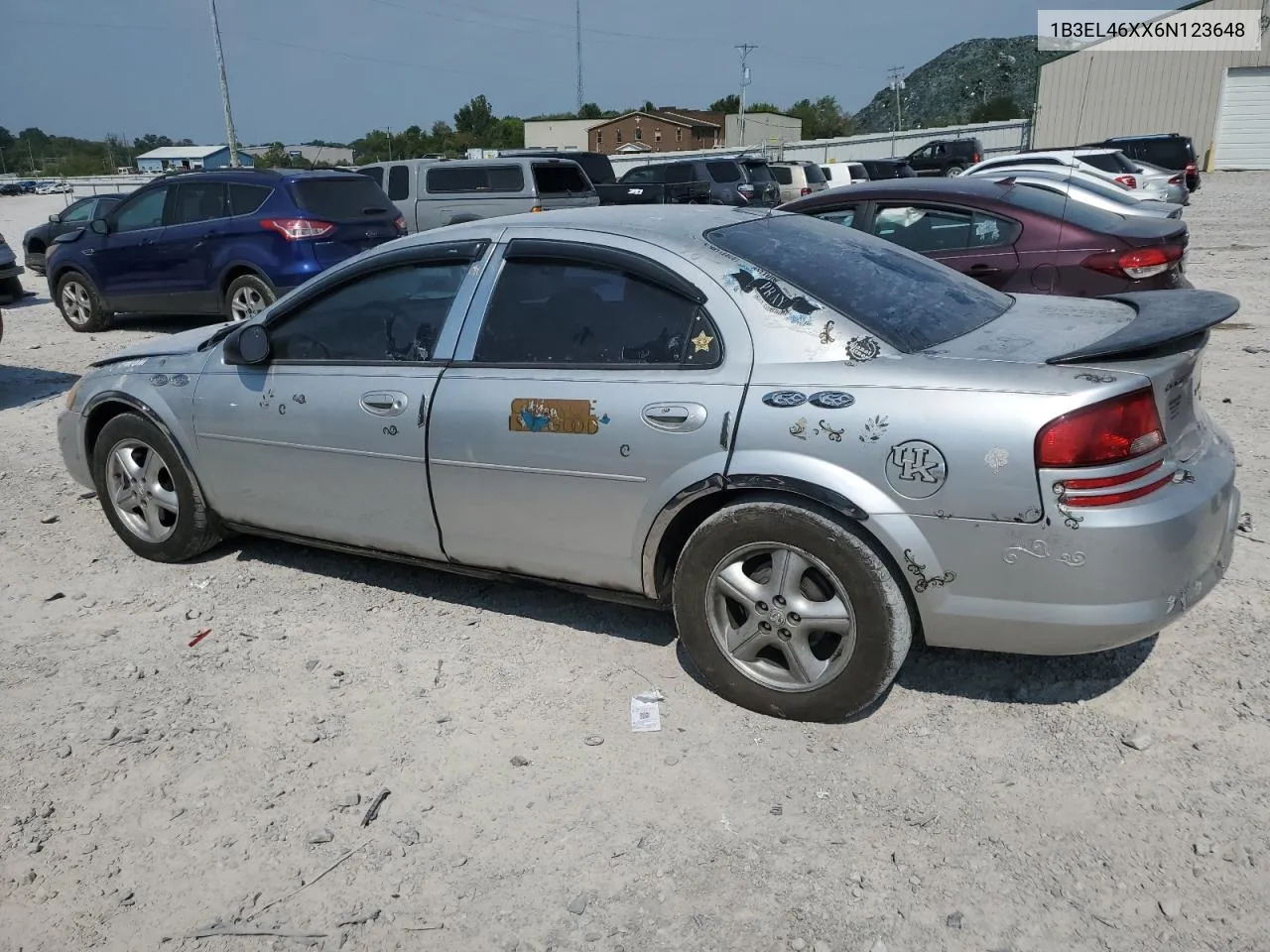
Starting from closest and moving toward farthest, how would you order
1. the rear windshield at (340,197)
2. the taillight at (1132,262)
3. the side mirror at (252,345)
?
the side mirror at (252,345) → the taillight at (1132,262) → the rear windshield at (340,197)

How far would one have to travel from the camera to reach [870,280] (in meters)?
3.64

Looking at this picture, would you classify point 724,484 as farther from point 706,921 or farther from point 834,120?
point 834,120

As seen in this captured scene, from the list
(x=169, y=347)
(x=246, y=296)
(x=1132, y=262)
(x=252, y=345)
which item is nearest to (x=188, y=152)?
(x=246, y=296)

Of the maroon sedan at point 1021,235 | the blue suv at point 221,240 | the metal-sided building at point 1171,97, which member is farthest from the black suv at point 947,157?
the maroon sedan at point 1021,235

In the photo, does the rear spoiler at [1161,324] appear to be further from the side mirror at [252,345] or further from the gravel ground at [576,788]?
the side mirror at [252,345]

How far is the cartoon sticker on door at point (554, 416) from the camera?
11.5ft

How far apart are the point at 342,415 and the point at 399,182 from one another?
1210 cm

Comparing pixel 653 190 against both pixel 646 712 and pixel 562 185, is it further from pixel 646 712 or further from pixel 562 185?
pixel 646 712

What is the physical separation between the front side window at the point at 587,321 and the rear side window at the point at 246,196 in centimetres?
755

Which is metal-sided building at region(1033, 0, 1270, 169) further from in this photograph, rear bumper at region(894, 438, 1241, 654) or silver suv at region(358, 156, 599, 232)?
rear bumper at region(894, 438, 1241, 654)

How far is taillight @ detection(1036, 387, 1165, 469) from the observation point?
2816 mm

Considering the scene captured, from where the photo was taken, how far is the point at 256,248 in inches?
400

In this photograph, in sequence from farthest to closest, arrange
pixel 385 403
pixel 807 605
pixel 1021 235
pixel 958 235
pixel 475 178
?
pixel 475 178 → pixel 958 235 → pixel 1021 235 → pixel 385 403 → pixel 807 605

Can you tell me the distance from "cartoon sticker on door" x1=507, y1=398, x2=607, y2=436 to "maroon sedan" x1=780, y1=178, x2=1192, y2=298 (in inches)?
167
